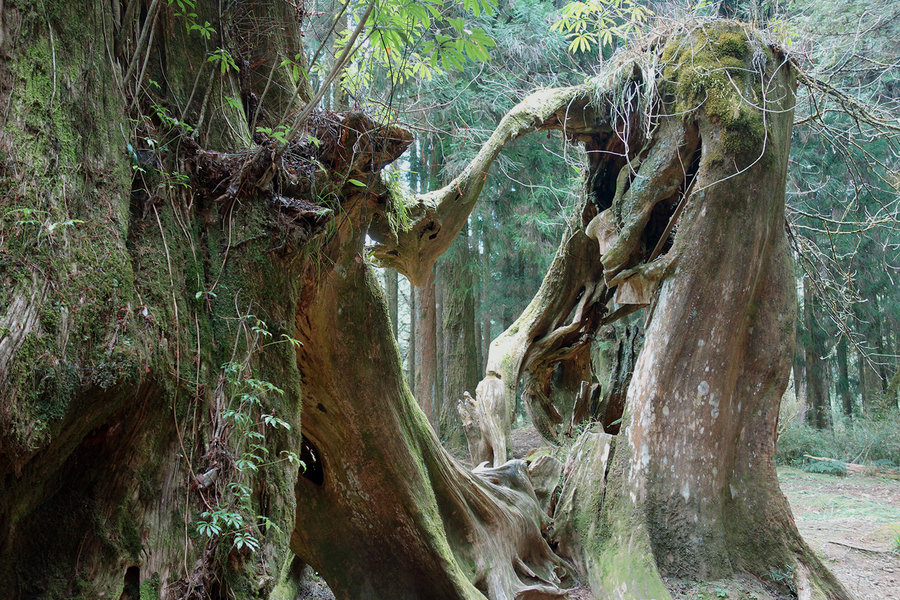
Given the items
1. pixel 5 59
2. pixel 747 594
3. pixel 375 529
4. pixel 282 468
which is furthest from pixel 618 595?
pixel 5 59

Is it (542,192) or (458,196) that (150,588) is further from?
(542,192)

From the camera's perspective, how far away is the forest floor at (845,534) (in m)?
4.52

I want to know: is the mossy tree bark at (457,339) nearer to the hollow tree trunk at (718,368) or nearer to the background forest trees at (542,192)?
the background forest trees at (542,192)

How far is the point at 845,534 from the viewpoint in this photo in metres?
6.77

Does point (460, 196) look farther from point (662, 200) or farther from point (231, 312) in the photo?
point (231, 312)

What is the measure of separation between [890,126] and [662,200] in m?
2.03

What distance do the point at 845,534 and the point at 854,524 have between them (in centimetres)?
71

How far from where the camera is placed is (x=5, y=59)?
154cm

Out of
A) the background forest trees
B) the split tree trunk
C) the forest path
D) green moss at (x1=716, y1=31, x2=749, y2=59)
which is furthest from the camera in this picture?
the split tree trunk

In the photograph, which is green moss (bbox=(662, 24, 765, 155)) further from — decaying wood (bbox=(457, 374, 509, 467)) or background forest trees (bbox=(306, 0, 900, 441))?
decaying wood (bbox=(457, 374, 509, 467))

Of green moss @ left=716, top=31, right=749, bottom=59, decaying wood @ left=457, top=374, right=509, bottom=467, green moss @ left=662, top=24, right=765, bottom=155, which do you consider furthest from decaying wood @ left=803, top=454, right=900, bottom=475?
green moss @ left=716, top=31, right=749, bottom=59

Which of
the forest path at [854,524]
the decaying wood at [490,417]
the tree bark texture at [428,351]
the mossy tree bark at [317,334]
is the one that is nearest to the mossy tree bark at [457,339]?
the tree bark texture at [428,351]

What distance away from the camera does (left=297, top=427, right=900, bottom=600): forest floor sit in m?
4.52

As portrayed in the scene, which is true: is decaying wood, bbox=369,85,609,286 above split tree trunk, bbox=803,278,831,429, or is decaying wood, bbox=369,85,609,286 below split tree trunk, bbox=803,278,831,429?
above
